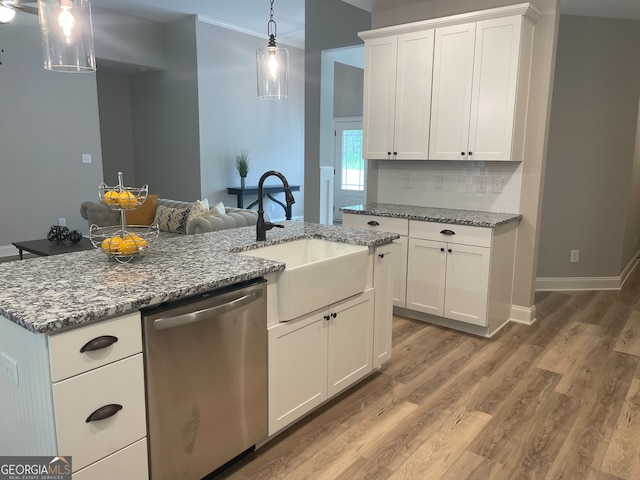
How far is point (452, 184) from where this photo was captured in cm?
411

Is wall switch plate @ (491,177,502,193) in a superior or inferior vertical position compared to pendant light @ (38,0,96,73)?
inferior

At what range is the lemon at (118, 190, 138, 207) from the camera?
6.58 feet

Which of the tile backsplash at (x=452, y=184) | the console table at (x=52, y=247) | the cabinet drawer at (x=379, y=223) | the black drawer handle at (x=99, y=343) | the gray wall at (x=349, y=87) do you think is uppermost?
the gray wall at (x=349, y=87)

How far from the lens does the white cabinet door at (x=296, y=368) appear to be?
2158 millimetres

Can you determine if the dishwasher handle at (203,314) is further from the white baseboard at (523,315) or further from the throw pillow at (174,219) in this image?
the throw pillow at (174,219)

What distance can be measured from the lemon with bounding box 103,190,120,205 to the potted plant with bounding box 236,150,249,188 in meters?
5.62

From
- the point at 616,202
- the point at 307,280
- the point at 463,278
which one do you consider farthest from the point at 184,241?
the point at 616,202

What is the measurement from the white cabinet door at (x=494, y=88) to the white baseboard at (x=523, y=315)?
1234mm

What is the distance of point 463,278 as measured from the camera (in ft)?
11.7

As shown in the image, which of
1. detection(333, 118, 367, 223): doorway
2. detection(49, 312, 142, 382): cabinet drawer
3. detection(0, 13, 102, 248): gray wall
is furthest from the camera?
detection(333, 118, 367, 223): doorway

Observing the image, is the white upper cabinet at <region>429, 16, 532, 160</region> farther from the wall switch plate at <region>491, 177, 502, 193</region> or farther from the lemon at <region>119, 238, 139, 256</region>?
the lemon at <region>119, 238, 139, 256</region>

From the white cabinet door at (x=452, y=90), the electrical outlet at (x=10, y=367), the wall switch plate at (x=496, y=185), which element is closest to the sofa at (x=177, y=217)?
the white cabinet door at (x=452, y=90)

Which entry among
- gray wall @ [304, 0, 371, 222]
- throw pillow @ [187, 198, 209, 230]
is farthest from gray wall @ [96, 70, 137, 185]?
gray wall @ [304, 0, 371, 222]

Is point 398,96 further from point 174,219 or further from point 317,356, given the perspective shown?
point 174,219
